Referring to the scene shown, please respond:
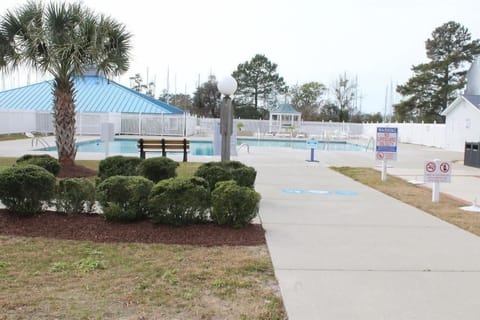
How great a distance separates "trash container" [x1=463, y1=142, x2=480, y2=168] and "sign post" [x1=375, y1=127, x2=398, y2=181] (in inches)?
261

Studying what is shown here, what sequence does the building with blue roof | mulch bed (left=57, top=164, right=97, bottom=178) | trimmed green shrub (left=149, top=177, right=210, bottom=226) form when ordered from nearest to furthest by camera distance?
trimmed green shrub (left=149, top=177, right=210, bottom=226)
mulch bed (left=57, top=164, right=97, bottom=178)
the building with blue roof

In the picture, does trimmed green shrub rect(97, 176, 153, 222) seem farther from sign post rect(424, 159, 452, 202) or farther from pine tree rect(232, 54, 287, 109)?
pine tree rect(232, 54, 287, 109)

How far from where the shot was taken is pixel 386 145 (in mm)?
12852

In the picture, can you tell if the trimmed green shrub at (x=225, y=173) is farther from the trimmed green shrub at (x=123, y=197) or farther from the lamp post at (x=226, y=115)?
the trimmed green shrub at (x=123, y=197)

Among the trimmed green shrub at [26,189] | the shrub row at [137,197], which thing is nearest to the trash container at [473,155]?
the shrub row at [137,197]

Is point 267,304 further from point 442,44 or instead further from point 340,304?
point 442,44

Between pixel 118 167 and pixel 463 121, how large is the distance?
25.6 m

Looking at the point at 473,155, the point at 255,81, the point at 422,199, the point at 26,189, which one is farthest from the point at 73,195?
the point at 255,81

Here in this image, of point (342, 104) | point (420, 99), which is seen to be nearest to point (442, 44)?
point (420, 99)

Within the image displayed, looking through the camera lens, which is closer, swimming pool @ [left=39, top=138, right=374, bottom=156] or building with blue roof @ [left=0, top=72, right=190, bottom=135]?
swimming pool @ [left=39, top=138, right=374, bottom=156]

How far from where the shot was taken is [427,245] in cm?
603

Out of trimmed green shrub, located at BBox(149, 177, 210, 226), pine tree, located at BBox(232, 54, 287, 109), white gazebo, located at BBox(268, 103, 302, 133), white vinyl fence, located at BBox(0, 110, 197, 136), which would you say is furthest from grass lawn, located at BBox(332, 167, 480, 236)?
pine tree, located at BBox(232, 54, 287, 109)

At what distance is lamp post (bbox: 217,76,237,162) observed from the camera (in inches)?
391

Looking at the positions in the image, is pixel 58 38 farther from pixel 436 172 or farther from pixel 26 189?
pixel 436 172
